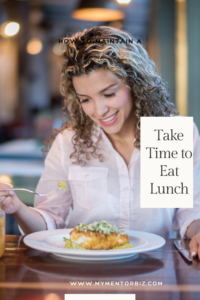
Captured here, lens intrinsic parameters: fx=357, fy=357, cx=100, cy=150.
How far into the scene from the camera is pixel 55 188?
1.02 meters

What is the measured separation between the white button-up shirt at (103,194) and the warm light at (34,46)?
3.79 m

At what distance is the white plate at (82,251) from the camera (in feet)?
2.00

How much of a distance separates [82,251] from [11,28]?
4.14 metres

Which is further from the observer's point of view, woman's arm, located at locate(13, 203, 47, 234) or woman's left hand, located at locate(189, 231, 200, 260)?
woman's arm, located at locate(13, 203, 47, 234)

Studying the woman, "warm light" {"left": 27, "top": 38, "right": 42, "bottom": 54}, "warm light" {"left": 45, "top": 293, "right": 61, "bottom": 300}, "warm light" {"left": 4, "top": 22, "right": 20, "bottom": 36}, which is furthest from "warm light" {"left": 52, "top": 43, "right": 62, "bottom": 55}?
"warm light" {"left": 45, "top": 293, "right": 61, "bottom": 300}

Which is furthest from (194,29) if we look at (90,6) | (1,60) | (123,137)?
(1,60)

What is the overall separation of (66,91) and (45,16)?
3.67 meters

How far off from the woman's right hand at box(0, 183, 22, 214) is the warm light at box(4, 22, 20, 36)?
3702 mm

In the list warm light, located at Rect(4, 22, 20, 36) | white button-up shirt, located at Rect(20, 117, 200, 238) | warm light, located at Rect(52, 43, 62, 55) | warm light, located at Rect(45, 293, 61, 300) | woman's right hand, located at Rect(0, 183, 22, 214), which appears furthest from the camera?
warm light, located at Rect(52, 43, 62, 55)

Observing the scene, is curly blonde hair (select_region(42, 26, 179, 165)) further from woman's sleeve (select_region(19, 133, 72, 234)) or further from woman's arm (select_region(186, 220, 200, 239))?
woman's arm (select_region(186, 220, 200, 239))

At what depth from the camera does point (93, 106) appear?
2.96 feet

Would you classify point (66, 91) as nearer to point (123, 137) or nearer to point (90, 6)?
point (123, 137)

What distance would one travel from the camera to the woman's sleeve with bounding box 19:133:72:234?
3.32 feet

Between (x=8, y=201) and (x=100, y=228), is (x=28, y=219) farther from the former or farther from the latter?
(x=100, y=228)
